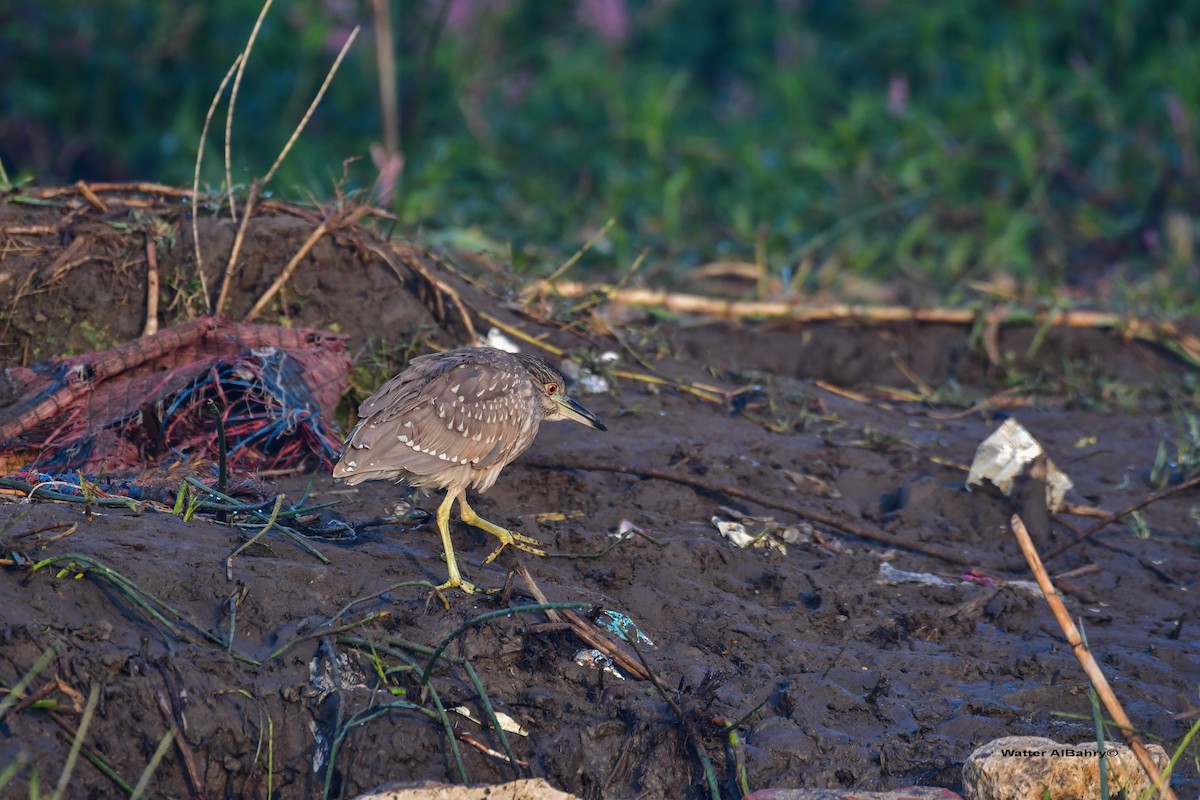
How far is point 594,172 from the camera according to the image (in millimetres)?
10898

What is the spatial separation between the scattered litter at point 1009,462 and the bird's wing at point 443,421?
81.1 inches

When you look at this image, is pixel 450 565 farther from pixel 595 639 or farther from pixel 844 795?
pixel 844 795

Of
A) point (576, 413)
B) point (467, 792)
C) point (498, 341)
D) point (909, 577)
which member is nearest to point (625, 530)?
point (576, 413)

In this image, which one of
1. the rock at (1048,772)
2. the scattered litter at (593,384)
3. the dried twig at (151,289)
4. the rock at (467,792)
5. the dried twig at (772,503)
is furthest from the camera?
the scattered litter at (593,384)

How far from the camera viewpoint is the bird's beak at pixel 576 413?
532 centimetres

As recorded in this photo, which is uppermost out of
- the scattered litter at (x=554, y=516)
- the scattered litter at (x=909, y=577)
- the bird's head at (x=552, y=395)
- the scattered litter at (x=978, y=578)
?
the bird's head at (x=552, y=395)

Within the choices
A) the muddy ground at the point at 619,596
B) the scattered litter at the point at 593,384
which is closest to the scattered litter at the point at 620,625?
the muddy ground at the point at 619,596

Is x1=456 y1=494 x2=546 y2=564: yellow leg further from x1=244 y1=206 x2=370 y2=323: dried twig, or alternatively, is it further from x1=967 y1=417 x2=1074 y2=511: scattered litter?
x1=967 y1=417 x2=1074 y2=511: scattered litter

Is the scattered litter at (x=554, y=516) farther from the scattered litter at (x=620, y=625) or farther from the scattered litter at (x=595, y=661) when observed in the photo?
the scattered litter at (x=595, y=661)

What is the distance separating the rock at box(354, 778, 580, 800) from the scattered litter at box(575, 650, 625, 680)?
1.79ft

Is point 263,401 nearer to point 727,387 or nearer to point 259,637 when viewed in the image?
point 259,637

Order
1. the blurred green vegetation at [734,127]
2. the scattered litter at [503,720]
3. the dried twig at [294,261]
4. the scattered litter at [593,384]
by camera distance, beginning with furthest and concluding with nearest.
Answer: the blurred green vegetation at [734,127] → the scattered litter at [593,384] → the dried twig at [294,261] → the scattered litter at [503,720]

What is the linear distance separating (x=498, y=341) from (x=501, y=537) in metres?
1.84

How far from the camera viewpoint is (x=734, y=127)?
11797mm
